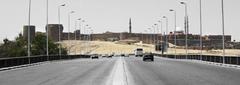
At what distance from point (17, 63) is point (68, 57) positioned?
54.5 meters

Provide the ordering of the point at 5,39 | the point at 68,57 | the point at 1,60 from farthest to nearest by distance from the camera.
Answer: the point at 5,39
the point at 68,57
the point at 1,60

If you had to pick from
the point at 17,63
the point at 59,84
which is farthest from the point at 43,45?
the point at 59,84

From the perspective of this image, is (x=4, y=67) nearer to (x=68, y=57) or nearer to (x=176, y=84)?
(x=176, y=84)

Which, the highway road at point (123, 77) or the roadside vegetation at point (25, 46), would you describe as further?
the roadside vegetation at point (25, 46)

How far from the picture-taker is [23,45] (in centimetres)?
15275

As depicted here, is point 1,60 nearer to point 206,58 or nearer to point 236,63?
point 236,63

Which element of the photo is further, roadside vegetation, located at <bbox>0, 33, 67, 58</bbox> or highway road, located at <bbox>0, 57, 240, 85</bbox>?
roadside vegetation, located at <bbox>0, 33, 67, 58</bbox>

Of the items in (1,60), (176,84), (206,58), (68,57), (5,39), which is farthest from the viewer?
(5,39)

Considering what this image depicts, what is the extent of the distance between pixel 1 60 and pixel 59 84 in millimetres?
21182

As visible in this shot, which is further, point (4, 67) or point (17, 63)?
point (17, 63)

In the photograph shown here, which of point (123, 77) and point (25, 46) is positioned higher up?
point (25, 46)

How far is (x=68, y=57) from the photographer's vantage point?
105312mm

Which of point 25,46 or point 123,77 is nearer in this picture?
point 123,77

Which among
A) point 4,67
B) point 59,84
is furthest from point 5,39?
point 59,84
